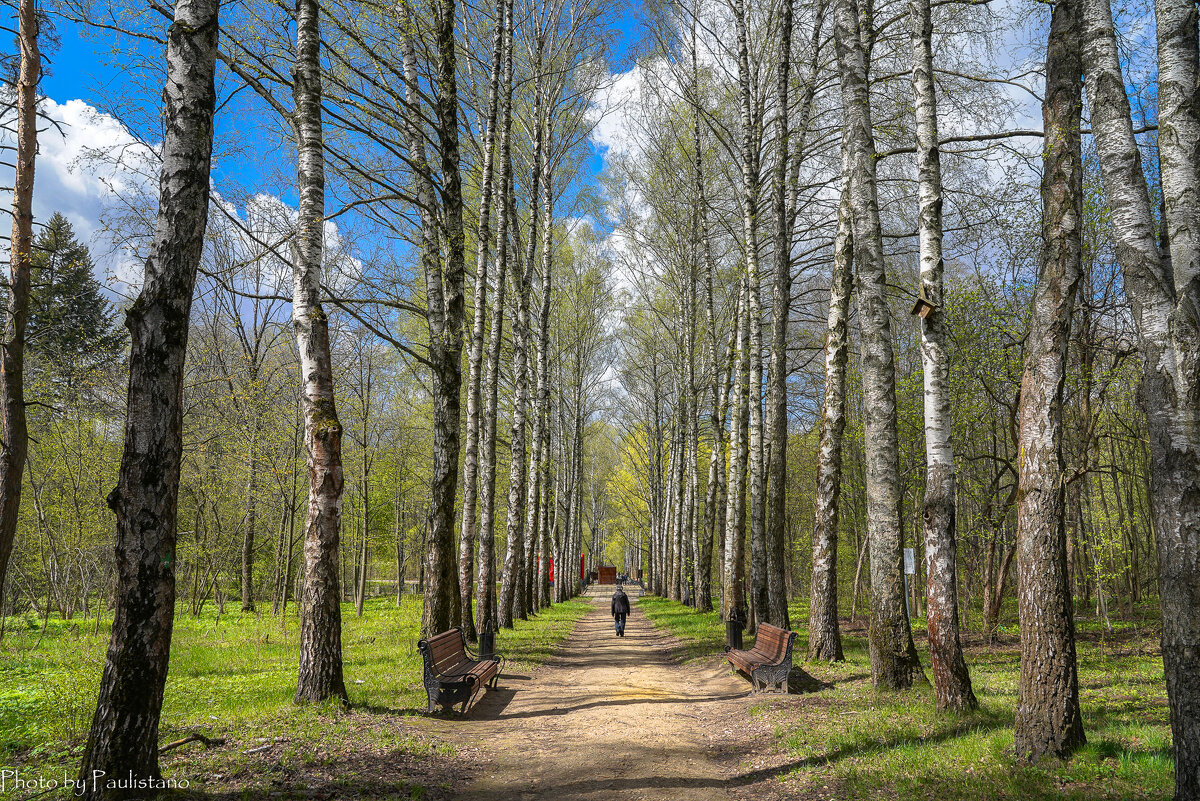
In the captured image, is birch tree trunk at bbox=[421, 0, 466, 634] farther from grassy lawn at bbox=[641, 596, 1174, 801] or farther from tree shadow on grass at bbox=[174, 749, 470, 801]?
grassy lawn at bbox=[641, 596, 1174, 801]

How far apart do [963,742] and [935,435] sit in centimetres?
289

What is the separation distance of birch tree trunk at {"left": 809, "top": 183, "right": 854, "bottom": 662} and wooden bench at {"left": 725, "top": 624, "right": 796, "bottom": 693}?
120cm

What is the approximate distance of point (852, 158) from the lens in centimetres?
812

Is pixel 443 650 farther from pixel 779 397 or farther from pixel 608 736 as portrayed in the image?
pixel 779 397

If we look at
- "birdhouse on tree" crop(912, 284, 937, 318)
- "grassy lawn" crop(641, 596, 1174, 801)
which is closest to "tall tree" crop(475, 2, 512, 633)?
"grassy lawn" crop(641, 596, 1174, 801)

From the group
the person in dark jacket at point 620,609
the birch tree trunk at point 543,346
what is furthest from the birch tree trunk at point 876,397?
the birch tree trunk at point 543,346

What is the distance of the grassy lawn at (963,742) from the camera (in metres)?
A: 4.27

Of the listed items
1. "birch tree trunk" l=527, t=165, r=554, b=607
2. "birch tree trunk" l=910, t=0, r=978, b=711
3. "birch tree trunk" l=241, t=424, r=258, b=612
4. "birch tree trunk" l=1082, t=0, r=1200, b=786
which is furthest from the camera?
"birch tree trunk" l=527, t=165, r=554, b=607

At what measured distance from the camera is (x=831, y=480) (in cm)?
998

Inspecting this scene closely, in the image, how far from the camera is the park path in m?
5.13

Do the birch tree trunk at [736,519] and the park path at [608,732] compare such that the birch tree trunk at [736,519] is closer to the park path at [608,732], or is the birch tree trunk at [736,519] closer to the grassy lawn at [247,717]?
the park path at [608,732]

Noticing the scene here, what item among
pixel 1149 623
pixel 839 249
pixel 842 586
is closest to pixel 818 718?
pixel 839 249

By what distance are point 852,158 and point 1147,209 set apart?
14.2ft

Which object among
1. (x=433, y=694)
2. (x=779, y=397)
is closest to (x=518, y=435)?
(x=779, y=397)
